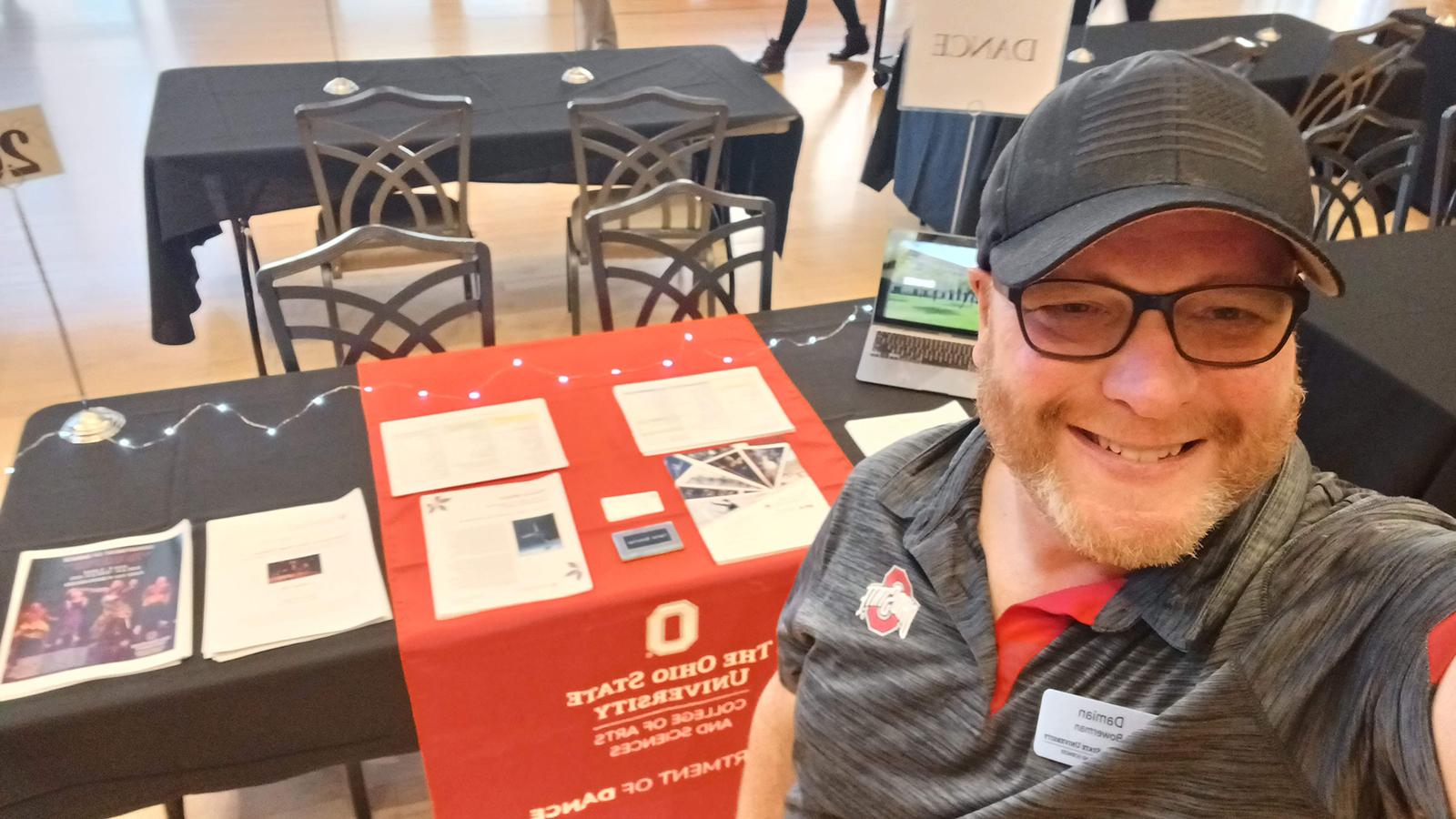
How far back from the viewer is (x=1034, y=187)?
802mm

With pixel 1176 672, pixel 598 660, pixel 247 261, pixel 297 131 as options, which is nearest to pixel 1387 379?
pixel 1176 672

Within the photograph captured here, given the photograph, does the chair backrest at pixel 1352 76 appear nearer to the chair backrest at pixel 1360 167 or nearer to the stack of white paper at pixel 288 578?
the chair backrest at pixel 1360 167

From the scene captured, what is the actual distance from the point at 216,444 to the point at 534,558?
631mm

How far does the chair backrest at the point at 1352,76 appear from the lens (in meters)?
3.42

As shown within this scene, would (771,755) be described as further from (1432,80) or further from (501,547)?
(1432,80)

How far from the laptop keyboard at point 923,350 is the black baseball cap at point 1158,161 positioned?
1.01 m

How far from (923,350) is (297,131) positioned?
203 cm

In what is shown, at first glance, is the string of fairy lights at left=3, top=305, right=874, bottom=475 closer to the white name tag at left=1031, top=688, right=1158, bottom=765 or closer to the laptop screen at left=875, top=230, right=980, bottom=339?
the laptop screen at left=875, top=230, right=980, bottom=339

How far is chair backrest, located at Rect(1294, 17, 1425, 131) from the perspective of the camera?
3.42 metres

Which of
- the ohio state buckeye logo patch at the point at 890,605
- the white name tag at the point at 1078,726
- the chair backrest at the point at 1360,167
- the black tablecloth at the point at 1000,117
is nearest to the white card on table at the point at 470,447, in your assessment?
the ohio state buckeye logo patch at the point at 890,605

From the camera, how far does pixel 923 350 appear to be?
5.94 feet

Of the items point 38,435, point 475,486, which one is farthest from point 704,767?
point 38,435

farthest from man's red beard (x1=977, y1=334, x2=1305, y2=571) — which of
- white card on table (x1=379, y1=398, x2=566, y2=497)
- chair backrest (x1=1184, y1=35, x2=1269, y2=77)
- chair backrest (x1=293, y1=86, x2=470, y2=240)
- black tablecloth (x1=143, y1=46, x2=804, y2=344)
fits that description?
chair backrest (x1=1184, y1=35, x2=1269, y2=77)

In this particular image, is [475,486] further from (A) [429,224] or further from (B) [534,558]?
(A) [429,224]
